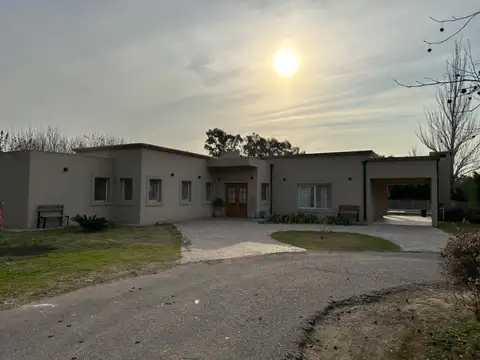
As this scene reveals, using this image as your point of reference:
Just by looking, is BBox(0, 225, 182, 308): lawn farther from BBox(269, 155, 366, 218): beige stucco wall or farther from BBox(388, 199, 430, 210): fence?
BBox(388, 199, 430, 210): fence

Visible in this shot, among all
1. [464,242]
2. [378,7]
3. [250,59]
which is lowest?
[464,242]

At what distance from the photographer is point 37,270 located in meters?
7.88

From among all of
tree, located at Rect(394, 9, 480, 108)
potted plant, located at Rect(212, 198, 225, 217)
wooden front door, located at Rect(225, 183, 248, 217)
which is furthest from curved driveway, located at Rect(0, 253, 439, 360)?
potted plant, located at Rect(212, 198, 225, 217)

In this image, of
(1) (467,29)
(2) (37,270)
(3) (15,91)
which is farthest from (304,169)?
(1) (467,29)

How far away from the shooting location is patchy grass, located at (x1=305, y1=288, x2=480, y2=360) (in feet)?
13.6

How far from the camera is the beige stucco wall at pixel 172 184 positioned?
61.1 ft

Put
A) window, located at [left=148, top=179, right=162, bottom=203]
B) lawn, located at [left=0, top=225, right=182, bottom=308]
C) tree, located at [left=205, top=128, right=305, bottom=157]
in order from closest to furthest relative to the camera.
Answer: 1. lawn, located at [left=0, top=225, right=182, bottom=308]
2. window, located at [left=148, top=179, right=162, bottom=203]
3. tree, located at [left=205, top=128, right=305, bottom=157]

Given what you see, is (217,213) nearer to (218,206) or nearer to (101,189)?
(218,206)

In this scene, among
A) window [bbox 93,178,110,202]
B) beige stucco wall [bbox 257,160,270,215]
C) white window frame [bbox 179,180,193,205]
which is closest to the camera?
window [bbox 93,178,110,202]

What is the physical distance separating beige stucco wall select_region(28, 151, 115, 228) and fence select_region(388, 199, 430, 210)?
2821 centimetres

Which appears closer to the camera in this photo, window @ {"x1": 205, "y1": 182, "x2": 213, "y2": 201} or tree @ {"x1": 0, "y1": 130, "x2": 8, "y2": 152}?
window @ {"x1": 205, "y1": 182, "x2": 213, "y2": 201}

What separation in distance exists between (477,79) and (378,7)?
10.6 feet

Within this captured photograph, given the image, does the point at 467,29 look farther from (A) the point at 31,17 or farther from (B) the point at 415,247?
(A) the point at 31,17

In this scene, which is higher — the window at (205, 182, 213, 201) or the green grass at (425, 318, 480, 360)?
the window at (205, 182, 213, 201)
